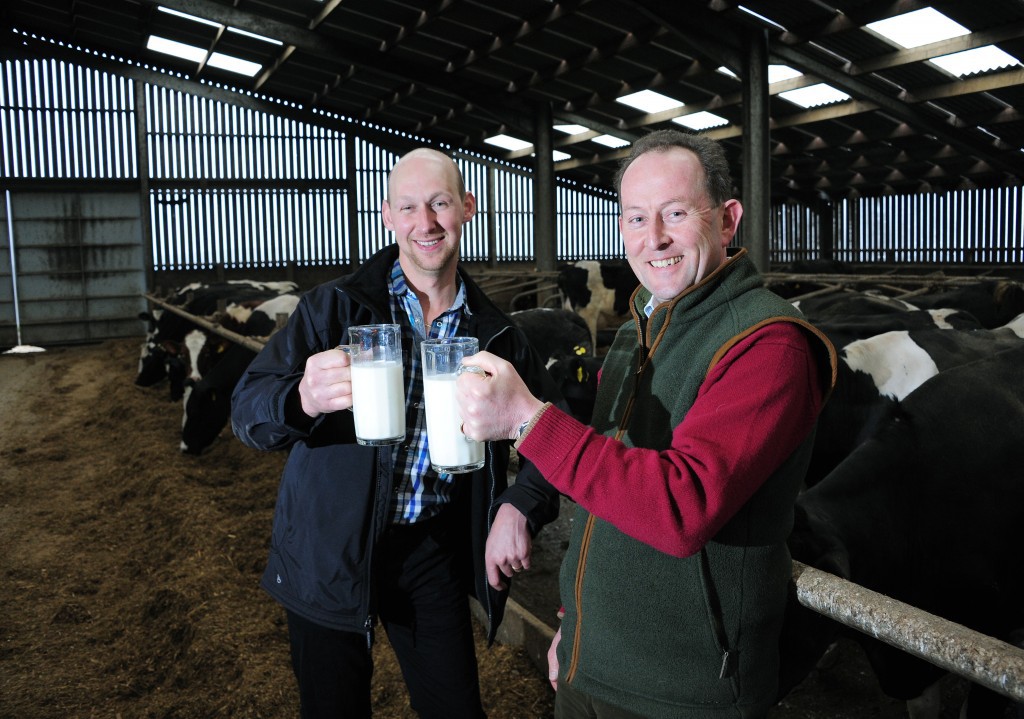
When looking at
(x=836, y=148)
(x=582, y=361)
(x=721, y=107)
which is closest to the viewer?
(x=582, y=361)

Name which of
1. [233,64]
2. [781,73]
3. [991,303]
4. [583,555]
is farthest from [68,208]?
[583,555]

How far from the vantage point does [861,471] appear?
2699 millimetres

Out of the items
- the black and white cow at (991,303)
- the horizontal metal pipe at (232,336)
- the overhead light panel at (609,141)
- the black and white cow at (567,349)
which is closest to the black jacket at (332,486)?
the horizontal metal pipe at (232,336)

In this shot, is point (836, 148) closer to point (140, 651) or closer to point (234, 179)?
point (234, 179)

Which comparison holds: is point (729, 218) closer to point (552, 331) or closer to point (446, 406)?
point (446, 406)

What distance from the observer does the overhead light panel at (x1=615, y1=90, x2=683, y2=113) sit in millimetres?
13688

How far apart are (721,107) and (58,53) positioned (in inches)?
534

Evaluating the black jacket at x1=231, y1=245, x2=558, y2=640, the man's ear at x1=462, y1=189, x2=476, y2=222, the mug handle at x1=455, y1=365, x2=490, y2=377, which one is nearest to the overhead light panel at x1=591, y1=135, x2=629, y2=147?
the man's ear at x1=462, y1=189, x2=476, y2=222

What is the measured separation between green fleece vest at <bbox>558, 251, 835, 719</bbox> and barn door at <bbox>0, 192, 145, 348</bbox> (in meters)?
18.5

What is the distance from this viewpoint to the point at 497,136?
1947 centimetres

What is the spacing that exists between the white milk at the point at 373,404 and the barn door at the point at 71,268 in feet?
59.6

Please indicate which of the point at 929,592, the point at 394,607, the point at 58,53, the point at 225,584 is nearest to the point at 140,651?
the point at 225,584

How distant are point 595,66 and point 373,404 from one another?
11856 millimetres

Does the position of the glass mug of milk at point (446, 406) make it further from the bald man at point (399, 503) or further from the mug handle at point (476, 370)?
the bald man at point (399, 503)
